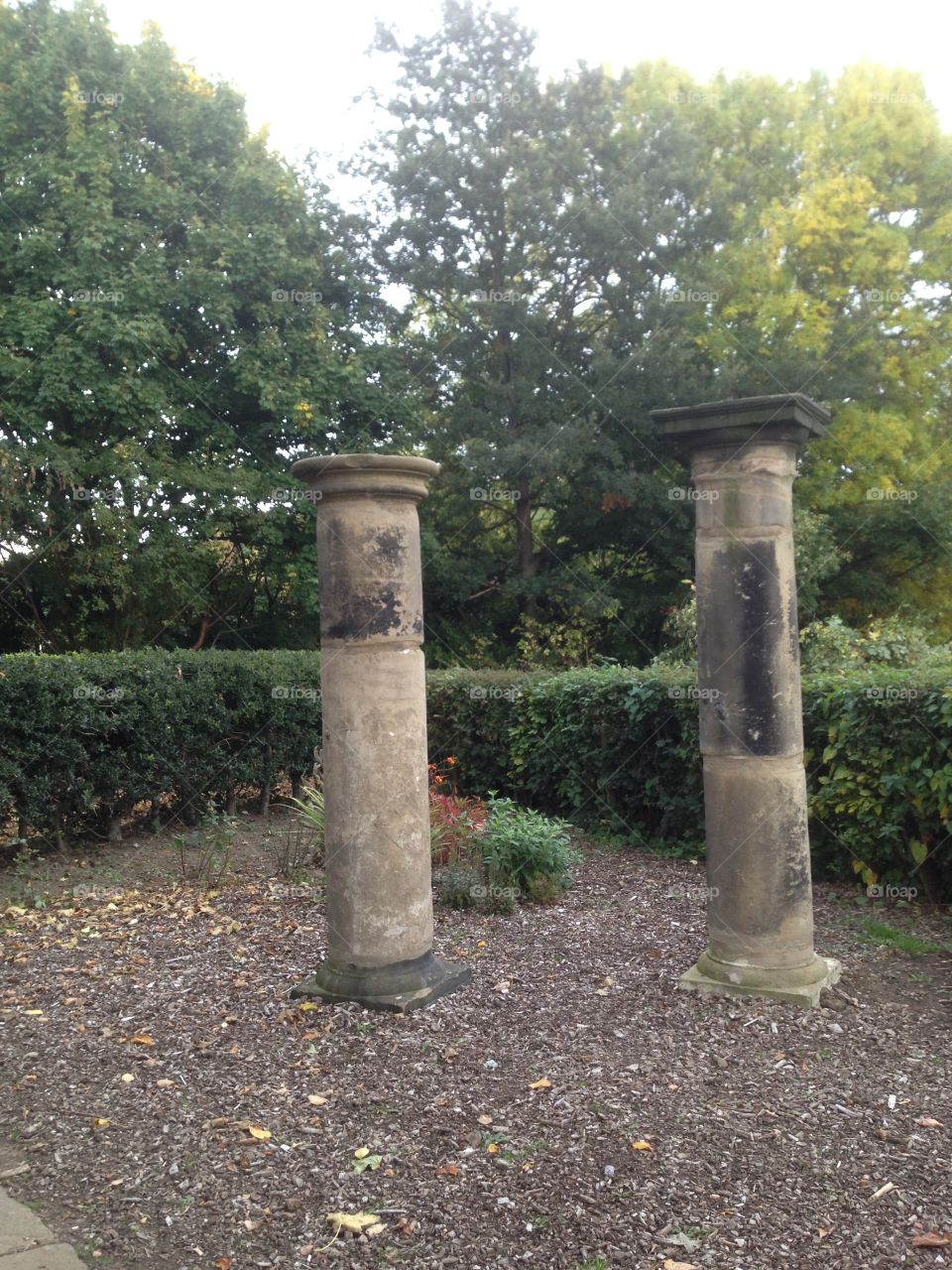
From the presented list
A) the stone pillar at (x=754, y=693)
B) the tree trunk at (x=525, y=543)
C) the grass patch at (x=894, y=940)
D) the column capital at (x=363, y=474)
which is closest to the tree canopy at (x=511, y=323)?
the tree trunk at (x=525, y=543)

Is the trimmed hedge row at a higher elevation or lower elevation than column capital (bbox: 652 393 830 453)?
lower

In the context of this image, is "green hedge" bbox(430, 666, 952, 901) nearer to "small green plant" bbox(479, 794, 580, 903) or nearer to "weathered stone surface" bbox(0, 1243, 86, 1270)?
"small green plant" bbox(479, 794, 580, 903)

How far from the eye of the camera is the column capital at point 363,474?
4898 mm

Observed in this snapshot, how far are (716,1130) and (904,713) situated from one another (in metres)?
4.21

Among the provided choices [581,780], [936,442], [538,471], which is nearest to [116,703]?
[581,780]

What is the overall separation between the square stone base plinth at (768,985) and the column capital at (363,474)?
2.76 meters

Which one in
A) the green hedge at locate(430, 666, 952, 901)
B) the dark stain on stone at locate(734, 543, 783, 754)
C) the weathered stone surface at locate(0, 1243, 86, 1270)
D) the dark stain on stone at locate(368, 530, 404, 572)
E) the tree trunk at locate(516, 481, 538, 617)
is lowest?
the weathered stone surface at locate(0, 1243, 86, 1270)

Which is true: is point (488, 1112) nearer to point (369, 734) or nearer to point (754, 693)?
point (369, 734)

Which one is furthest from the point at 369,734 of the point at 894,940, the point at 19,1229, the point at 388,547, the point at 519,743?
the point at 519,743

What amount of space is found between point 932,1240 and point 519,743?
24.8 ft

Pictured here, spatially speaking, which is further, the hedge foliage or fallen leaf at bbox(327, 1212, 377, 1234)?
the hedge foliage

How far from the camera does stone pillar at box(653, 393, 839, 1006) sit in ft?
16.3

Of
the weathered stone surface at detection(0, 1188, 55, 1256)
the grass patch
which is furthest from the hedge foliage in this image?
the weathered stone surface at detection(0, 1188, 55, 1256)

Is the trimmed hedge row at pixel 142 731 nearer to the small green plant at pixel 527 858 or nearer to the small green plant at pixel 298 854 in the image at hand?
the small green plant at pixel 298 854
